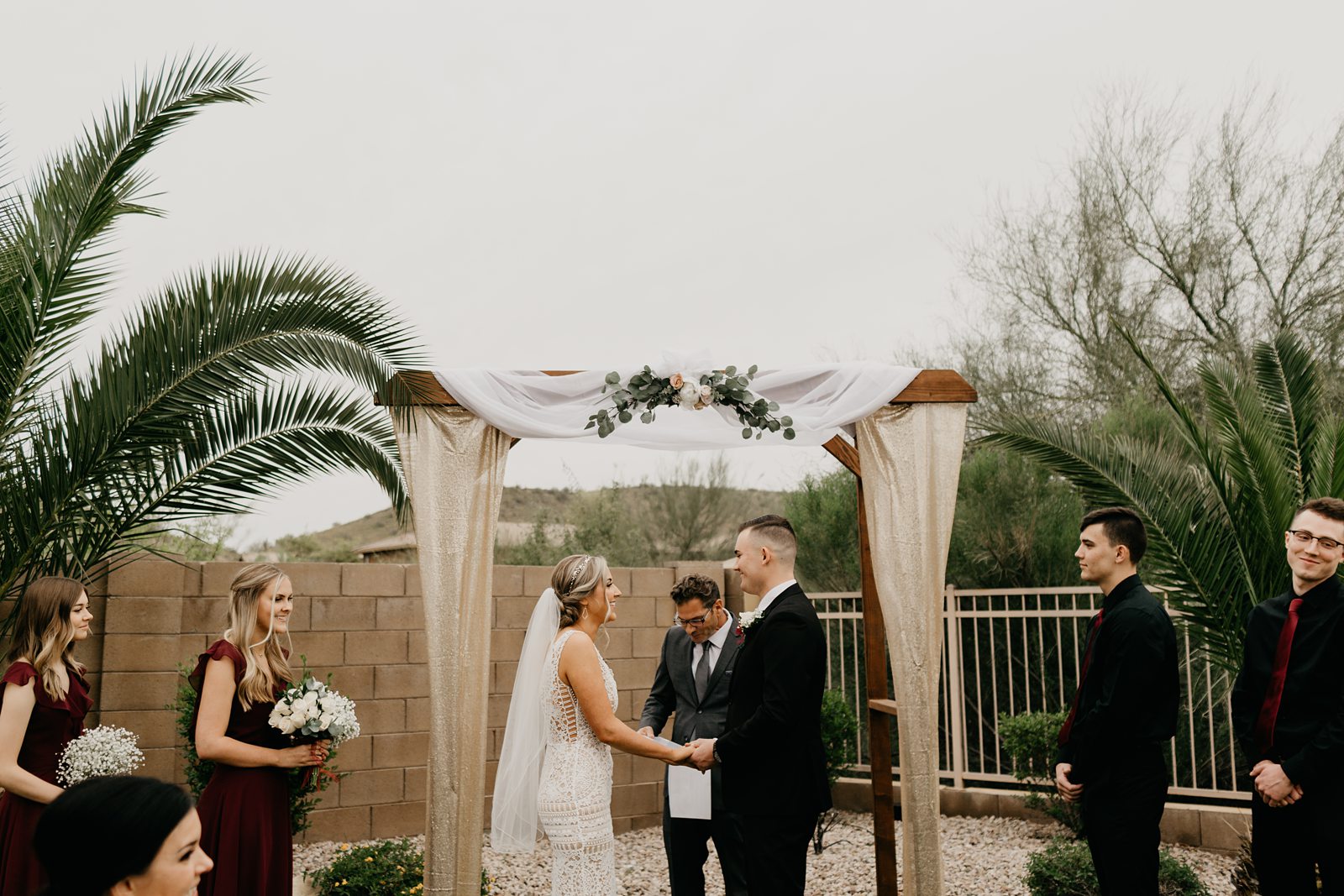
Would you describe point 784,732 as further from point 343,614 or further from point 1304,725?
point 343,614

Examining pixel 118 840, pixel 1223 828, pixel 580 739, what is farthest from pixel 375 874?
pixel 1223 828

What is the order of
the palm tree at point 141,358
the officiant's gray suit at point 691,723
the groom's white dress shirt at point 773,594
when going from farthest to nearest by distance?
the officiant's gray suit at point 691,723, the palm tree at point 141,358, the groom's white dress shirt at point 773,594

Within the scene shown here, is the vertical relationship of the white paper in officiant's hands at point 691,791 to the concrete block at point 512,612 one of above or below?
below

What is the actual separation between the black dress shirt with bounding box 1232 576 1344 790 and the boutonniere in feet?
6.16

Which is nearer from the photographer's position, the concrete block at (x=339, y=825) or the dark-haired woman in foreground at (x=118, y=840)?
Result: the dark-haired woman in foreground at (x=118, y=840)

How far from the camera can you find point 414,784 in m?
7.38

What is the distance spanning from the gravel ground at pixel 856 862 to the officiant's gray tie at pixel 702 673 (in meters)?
2.02

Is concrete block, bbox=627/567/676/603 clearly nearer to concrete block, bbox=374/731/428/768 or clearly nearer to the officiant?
concrete block, bbox=374/731/428/768

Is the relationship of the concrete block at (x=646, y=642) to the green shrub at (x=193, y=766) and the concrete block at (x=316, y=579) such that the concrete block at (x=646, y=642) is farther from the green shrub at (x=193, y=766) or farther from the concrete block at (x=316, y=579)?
the green shrub at (x=193, y=766)

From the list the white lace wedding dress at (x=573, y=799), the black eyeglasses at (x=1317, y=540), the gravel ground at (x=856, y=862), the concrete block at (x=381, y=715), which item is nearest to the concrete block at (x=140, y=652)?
the concrete block at (x=381, y=715)

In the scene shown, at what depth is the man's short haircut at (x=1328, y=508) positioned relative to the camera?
144 inches

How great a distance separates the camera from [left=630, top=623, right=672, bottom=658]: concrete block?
845 centimetres

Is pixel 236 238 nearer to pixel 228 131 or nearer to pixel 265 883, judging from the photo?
pixel 228 131

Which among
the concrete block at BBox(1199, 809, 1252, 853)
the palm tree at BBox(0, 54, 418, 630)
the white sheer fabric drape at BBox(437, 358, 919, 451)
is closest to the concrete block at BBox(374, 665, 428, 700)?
the palm tree at BBox(0, 54, 418, 630)
